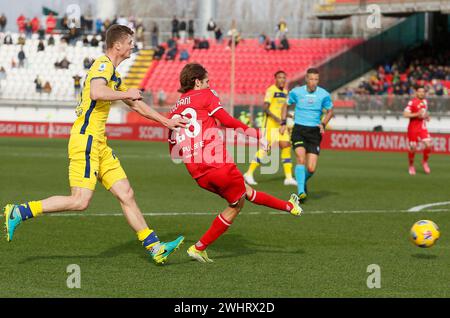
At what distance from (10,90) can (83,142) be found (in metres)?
45.9

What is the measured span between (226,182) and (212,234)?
0.55m

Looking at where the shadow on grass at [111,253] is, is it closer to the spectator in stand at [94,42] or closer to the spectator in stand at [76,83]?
the spectator in stand at [76,83]

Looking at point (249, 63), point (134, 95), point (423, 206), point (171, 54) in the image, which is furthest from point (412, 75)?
point (134, 95)

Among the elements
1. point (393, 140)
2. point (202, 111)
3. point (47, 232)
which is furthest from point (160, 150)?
point (202, 111)

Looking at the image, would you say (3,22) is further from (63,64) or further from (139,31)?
(139,31)

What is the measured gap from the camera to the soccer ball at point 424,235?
32.6 feet

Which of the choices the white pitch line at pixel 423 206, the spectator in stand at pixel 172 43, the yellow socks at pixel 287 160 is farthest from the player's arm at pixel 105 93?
the spectator in stand at pixel 172 43

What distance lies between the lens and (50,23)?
57.1 m

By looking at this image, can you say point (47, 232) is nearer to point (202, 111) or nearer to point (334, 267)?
point (202, 111)

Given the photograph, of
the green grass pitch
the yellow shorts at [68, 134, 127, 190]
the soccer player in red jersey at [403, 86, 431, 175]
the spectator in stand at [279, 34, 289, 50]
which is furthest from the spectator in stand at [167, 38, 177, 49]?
the yellow shorts at [68, 134, 127, 190]

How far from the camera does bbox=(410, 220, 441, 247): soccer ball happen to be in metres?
9.93

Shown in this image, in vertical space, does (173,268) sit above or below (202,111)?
below

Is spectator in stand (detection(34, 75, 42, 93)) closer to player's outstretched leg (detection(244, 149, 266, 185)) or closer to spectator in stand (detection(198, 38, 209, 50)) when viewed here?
spectator in stand (detection(198, 38, 209, 50))
